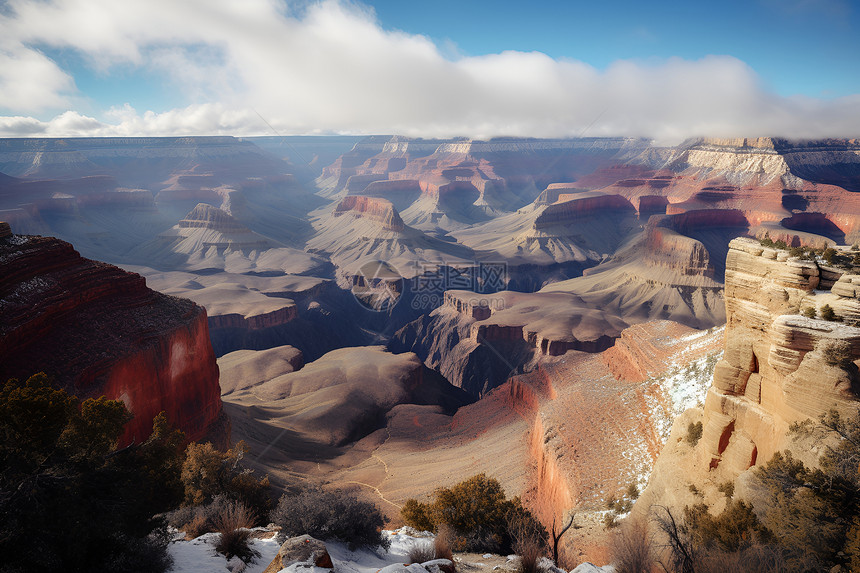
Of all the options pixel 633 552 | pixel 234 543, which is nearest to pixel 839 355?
pixel 633 552

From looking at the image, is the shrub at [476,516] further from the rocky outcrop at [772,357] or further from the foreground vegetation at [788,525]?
the rocky outcrop at [772,357]

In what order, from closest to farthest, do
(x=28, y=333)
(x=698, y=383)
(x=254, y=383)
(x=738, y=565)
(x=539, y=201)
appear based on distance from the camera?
1. (x=738, y=565)
2. (x=28, y=333)
3. (x=698, y=383)
4. (x=254, y=383)
5. (x=539, y=201)

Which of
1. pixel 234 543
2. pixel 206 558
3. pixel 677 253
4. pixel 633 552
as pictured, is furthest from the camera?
pixel 677 253

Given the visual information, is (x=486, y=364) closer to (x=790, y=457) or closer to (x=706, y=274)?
(x=706, y=274)

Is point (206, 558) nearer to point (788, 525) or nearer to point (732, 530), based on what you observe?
point (732, 530)

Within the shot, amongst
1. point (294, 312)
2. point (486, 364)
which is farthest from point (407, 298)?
point (486, 364)

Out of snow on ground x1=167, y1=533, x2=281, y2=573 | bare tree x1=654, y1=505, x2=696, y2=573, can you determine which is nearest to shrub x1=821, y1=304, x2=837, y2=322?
bare tree x1=654, y1=505, x2=696, y2=573

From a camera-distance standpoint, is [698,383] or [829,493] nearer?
[829,493]

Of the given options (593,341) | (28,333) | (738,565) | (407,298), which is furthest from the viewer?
(407,298)
